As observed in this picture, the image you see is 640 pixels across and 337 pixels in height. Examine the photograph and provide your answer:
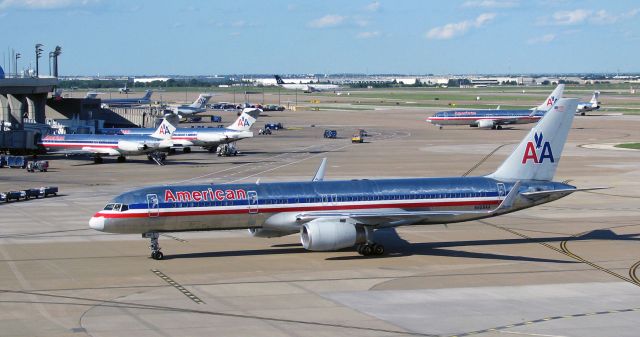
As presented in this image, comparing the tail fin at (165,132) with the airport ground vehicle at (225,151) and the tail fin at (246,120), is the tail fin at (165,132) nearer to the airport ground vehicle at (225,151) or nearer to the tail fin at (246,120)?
the tail fin at (246,120)

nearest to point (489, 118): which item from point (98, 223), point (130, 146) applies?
point (130, 146)

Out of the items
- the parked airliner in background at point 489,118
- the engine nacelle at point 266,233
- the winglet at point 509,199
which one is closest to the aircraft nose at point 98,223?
the engine nacelle at point 266,233

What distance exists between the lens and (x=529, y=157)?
48719 mm

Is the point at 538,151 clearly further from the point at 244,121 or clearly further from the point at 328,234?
the point at 244,121

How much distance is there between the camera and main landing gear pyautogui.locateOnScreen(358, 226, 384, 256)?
147 ft

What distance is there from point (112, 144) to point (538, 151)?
61074mm

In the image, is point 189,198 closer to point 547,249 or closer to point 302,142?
point 547,249

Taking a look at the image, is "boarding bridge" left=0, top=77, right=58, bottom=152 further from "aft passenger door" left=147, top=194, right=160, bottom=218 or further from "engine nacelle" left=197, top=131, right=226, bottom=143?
"aft passenger door" left=147, top=194, right=160, bottom=218

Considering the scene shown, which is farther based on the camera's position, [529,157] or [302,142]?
[302,142]

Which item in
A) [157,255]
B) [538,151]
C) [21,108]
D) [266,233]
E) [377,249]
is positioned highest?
[21,108]

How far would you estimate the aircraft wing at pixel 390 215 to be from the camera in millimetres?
44062

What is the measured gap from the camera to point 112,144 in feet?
324

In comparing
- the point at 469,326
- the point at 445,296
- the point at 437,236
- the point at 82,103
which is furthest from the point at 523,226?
the point at 82,103

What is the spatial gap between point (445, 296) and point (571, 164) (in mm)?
60625
